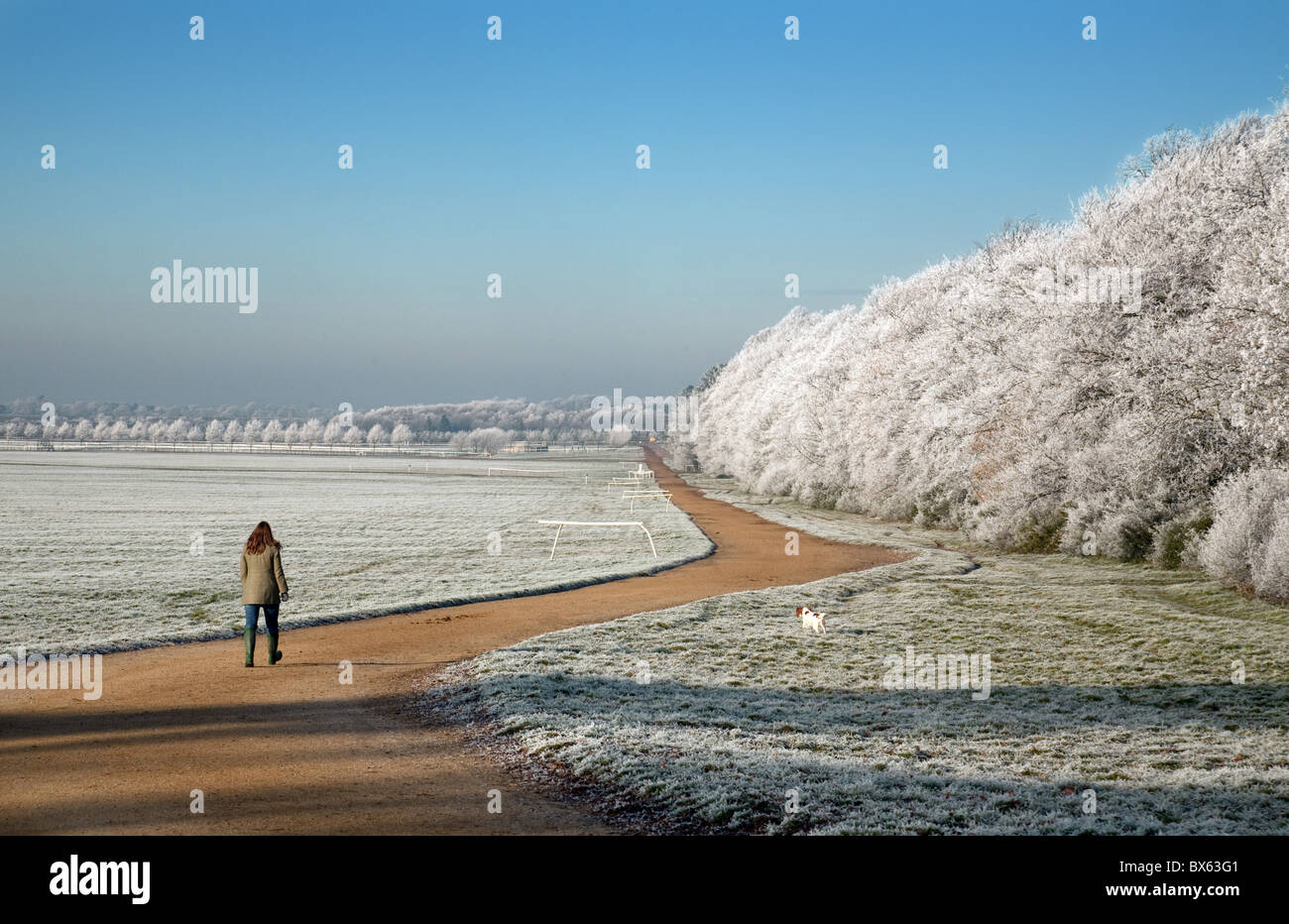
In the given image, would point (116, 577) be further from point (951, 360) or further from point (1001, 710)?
point (951, 360)

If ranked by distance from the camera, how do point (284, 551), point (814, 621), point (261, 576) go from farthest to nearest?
point (284, 551)
point (814, 621)
point (261, 576)

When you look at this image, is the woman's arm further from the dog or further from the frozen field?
the dog

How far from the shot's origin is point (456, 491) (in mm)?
85312

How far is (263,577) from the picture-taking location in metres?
15.6

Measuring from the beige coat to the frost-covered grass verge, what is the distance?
10.8ft

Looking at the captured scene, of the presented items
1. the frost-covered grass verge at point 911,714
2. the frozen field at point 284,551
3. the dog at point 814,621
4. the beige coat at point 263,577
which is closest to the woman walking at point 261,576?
the beige coat at point 263,577

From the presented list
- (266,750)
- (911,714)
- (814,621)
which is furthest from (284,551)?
(911,714)

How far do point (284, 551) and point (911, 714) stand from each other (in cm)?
2925

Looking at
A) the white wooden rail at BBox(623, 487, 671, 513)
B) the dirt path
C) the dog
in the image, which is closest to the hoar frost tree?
the dog

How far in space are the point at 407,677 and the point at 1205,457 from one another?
23439 mm

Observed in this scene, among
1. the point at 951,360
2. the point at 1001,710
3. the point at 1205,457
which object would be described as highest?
the point at 951,360

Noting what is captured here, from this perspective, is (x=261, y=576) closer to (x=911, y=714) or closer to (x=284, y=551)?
(x=911, y=714)

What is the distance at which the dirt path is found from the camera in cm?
891
